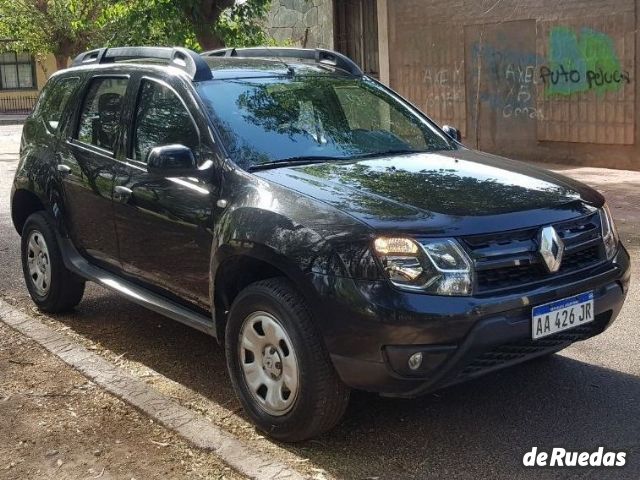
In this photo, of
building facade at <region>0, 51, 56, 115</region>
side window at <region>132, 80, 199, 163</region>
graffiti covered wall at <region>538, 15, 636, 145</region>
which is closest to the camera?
side window at <region>132, 80, 199, 163</region>

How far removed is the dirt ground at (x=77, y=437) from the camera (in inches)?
155

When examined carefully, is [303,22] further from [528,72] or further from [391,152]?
[391,152]

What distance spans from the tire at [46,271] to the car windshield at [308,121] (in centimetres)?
197

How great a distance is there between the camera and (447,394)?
465 cm

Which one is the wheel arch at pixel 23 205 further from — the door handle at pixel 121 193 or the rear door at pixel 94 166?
the door handle at pixel 121 193

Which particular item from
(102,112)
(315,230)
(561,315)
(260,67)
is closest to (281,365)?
(315,230)

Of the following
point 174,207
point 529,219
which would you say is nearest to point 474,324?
point 529,219

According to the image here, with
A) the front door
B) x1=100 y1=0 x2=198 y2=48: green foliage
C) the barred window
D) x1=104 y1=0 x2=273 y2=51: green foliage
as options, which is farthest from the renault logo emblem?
the barred window

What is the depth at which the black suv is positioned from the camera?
3.66 meters

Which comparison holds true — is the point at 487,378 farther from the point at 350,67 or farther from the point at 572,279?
the point at 350,67

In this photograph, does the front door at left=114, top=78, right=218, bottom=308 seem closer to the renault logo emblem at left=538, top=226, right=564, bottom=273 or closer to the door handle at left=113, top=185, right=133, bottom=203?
the door handle at left=113, top=185, right=133, bottom=203

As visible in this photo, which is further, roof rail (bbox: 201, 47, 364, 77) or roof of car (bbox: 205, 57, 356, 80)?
roof rail (bbox: 201, 47, 364, 77)

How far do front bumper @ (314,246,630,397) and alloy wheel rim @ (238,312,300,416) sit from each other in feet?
0.97

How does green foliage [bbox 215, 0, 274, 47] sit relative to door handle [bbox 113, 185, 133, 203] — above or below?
above
